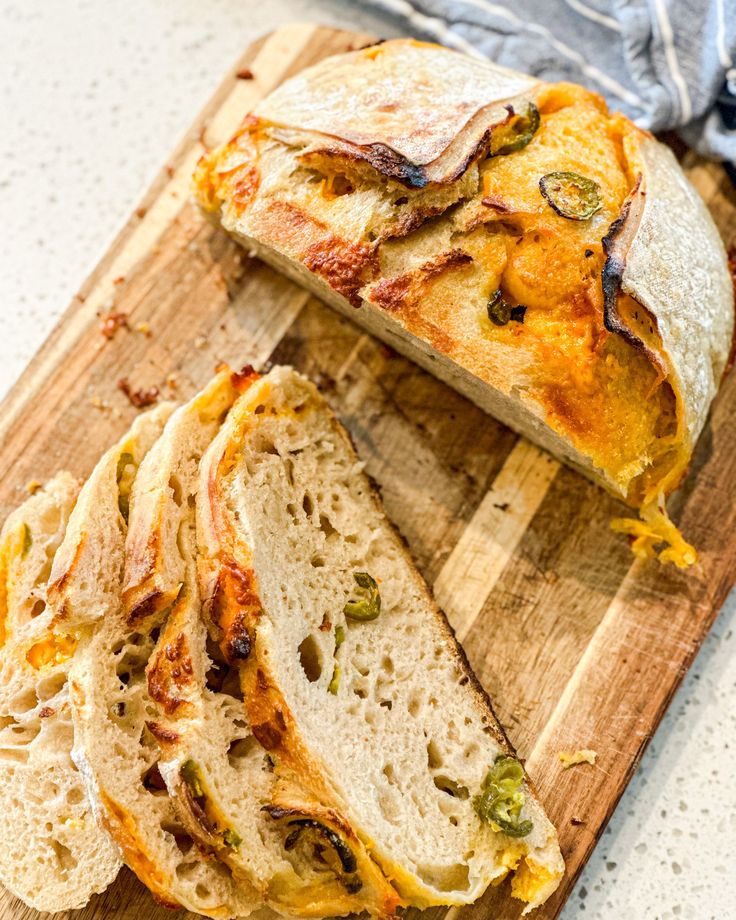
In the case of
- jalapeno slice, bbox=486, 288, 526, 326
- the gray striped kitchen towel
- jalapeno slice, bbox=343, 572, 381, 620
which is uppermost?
the gray striped kitchen towel

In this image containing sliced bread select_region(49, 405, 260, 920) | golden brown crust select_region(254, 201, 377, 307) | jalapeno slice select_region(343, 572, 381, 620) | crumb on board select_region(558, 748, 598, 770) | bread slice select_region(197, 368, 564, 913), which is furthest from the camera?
crumb on board select_region(558, 748, 598, 770)

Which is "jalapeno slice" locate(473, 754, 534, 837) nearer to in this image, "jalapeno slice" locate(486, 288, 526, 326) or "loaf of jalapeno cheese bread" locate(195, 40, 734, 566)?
"loaf of jalapeno cheese bread" locate(195, 40, 734, 566)

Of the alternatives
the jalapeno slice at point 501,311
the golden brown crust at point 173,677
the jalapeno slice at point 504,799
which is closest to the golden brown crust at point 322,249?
A: the jalapeno slice at point 501,311

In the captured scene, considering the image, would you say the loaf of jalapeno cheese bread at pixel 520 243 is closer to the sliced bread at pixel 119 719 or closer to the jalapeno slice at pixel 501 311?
the jalapeno slice at pixel 501 311

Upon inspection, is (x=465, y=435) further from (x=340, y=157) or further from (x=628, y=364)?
(x=340, y=157)

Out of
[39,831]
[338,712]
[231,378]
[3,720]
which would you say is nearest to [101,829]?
[39,831]

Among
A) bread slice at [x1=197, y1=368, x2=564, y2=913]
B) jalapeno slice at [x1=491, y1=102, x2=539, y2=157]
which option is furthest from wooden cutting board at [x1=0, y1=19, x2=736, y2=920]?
jalapeno slice at [x1=491, y1=102, x2=539, y2=157]

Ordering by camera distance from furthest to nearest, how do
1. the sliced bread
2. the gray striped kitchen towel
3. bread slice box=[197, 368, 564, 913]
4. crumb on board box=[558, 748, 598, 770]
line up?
the gray striped kitchen towel
crumb on board box=[558, 748, 598, 770]
bread slice box=[197, 368, 564, 913]
the sliced bread
